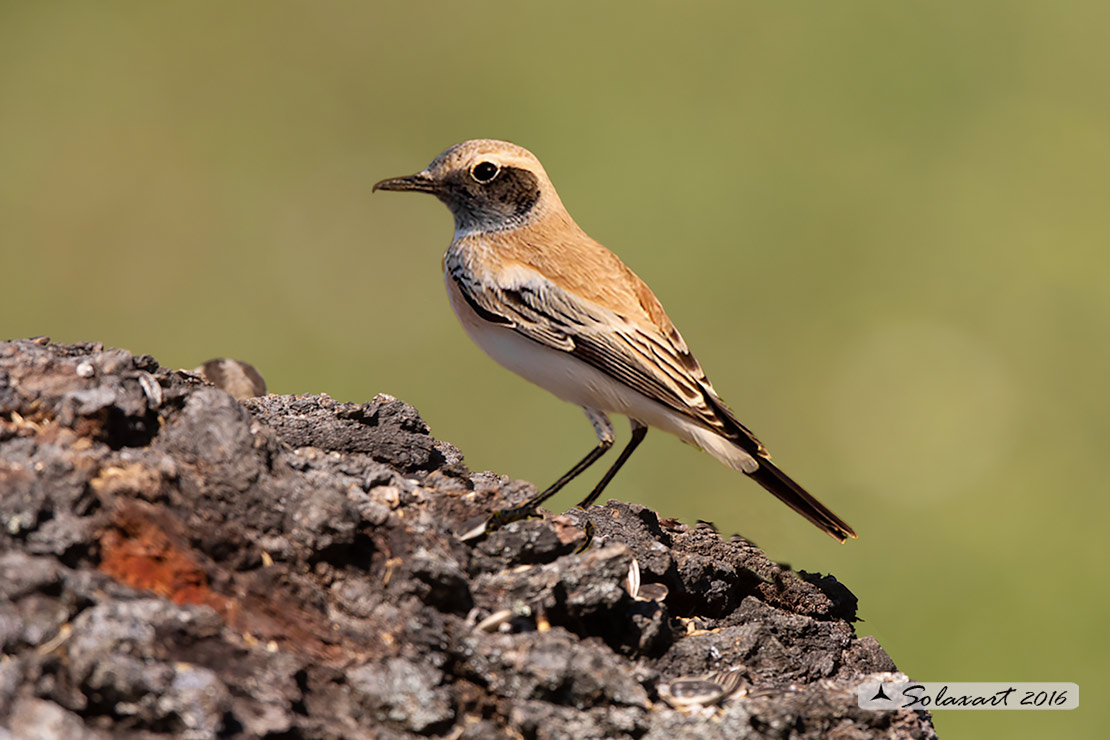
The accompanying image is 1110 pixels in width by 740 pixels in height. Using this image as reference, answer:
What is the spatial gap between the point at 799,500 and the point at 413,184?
9.29ft

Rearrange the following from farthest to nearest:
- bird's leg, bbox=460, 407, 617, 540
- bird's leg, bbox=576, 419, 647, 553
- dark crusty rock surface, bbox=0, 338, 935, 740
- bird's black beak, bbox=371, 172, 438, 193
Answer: bird's black beak, bbox=371, 172, 438, 193 < bird's leg, bbox=576, 419, 647, 553 < bird's leg, bbox=460, 407, 617, 540 < dark crusty rock surface, bbox=0, 338, 935, 740

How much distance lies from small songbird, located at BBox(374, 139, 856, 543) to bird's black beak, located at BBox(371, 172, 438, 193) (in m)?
0.03

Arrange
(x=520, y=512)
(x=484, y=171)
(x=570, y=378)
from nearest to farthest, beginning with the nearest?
(x=520, y=512) < (x=570, y=378) < (x=484, y=171)

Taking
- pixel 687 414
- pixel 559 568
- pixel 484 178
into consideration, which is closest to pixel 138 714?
pixel 559 568

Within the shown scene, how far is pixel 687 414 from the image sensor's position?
18.3 ft

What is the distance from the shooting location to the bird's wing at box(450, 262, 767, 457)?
18.3 ft

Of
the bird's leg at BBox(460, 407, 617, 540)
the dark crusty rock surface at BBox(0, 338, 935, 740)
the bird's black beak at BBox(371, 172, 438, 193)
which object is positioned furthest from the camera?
the bird's black beak at BBox(371, 172, 438, 193)

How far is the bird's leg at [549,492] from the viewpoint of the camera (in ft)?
13.6

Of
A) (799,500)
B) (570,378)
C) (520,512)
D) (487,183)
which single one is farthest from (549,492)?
(487,183)

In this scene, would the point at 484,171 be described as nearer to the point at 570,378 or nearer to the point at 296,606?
the point at 570,378

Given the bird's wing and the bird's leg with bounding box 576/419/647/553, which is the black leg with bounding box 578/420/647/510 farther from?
the bird's wing

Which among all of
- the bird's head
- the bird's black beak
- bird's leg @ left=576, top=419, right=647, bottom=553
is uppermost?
the bird's head

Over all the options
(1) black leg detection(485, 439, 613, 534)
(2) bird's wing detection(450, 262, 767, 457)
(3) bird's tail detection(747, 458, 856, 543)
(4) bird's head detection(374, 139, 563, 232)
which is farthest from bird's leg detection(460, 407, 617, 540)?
(4) bird's head detection(374, 139, 563, 232)

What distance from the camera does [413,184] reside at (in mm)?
6332
